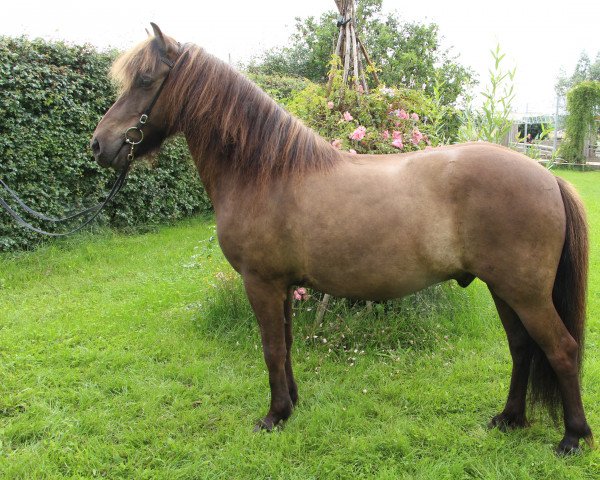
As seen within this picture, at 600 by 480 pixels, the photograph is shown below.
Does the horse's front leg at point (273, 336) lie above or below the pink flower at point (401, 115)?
below

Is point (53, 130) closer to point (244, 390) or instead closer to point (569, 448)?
point (244, 390)

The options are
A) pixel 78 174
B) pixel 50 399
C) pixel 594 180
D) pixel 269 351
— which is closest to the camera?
pixel 269 351

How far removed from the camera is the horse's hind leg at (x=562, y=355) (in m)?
2.24

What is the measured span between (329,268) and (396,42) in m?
20.3

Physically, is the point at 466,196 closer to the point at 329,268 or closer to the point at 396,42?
the point at 329,268

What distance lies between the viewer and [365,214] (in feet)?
7.53

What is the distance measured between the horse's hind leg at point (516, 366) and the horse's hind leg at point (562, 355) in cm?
24

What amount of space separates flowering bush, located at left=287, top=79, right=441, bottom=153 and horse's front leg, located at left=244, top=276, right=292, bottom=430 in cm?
189

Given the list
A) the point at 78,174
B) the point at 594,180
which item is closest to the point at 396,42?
the point at 594,180

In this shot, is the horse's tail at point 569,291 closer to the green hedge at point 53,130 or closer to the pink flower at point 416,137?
the pink flower at point 416,137

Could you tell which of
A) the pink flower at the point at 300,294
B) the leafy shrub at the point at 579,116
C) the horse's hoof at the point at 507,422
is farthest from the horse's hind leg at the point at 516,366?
the leafy shrub at the point at 579,116

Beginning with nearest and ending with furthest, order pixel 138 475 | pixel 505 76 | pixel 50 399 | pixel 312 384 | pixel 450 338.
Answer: pixel 138 475
pixel 50 399
pixel 312 384
pixel 505 76
pixel 450 338

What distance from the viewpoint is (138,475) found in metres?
2.40

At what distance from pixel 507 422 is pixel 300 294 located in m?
1.87
